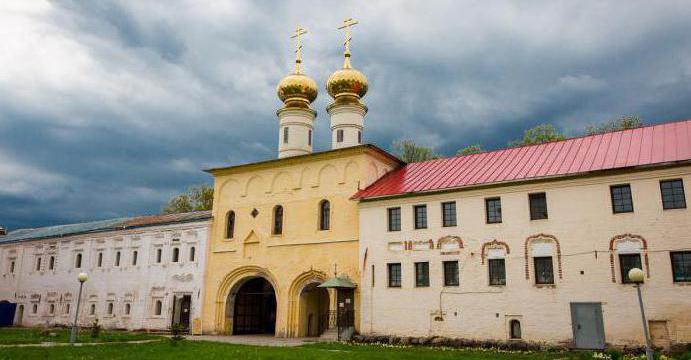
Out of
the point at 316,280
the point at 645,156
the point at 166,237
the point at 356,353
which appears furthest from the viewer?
the point at 166,237

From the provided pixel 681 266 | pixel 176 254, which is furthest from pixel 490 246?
pixel 176 254

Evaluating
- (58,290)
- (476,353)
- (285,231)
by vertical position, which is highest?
(285,231)

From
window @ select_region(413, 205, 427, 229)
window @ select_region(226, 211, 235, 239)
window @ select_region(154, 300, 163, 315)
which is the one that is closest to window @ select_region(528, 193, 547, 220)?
window @ select_region(413, 205, 427, 229)

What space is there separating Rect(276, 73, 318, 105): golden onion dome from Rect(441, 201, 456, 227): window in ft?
41.4

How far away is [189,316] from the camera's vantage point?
29.9 m

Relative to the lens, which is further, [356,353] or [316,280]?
[316,280]

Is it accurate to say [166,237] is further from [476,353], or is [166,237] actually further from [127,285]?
[476,353]

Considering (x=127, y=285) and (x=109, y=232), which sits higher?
(x=109, y=232)

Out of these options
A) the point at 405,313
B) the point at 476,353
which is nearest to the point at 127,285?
the point at 405,313

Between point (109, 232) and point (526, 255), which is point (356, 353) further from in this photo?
point (109, 232)

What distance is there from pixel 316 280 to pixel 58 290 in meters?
20.9

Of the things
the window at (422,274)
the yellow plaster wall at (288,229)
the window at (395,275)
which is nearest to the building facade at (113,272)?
the yellow plaster wall at (288,229)

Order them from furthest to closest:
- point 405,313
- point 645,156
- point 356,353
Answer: point 405,313
point 645,156
point 356,353

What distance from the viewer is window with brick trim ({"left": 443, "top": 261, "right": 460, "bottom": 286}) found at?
2197 centimetres
